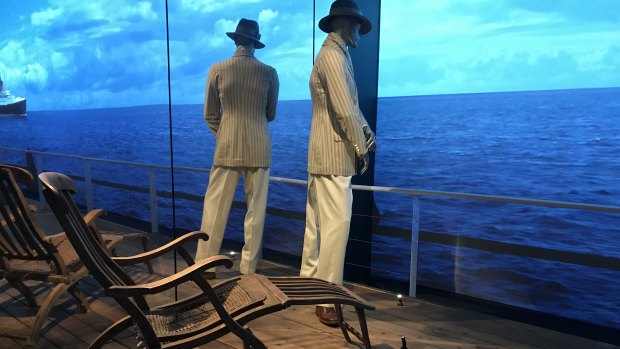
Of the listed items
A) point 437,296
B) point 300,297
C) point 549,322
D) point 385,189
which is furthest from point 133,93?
point 549,322

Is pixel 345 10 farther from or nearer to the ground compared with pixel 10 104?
farther from the ground

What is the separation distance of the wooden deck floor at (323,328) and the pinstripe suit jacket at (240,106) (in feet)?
2.62

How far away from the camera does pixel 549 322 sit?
280 centimetres

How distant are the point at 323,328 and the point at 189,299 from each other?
932 millimetres

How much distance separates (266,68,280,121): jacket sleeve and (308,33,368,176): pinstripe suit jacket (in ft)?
2.10

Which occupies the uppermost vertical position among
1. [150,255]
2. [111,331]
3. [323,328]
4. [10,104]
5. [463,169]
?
[10,104]

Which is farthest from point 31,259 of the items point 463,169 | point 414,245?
point 463,169

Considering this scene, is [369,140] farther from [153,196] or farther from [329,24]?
[153,196]

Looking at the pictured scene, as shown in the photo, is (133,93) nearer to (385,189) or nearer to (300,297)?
(300,297)

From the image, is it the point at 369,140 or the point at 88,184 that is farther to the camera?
the point at 88,184

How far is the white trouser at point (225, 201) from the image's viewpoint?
320 cm

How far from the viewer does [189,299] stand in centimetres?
196

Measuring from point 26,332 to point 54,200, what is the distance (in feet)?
3.90

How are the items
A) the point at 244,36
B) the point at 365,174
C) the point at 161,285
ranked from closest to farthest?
the point at 161,285, the point at 244,36, the point at 365,174
